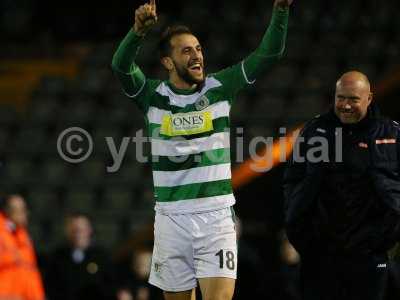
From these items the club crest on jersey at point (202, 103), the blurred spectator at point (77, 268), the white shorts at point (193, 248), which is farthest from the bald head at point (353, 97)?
the blurred spectator at point (77, 268)

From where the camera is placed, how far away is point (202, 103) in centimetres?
595

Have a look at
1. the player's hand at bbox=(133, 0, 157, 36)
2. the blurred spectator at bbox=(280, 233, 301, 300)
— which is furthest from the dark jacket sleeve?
the blurred spectator at bbox=(280, 233, 301, 300)

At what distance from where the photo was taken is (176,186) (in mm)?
5914

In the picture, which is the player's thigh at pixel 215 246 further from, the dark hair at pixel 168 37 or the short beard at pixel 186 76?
the dark hair at pixel 168 37

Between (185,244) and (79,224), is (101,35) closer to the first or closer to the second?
(79,224)

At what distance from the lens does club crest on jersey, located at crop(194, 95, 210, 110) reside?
5.94 metres

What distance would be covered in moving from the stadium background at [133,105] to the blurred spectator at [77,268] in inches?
42.1

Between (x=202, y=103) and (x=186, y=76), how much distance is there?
0.18 metres

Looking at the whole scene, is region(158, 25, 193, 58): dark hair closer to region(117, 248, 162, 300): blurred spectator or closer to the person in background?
the person in background

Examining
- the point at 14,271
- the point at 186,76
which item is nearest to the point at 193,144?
the point at 186,76

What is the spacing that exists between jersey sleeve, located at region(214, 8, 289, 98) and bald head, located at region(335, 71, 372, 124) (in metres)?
0.38

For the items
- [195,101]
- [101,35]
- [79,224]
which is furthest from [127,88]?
[101,35]

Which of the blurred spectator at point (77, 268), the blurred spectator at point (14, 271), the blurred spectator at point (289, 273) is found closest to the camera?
the blurred spectator at point (14, 271)

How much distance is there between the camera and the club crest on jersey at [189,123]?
5898mm
